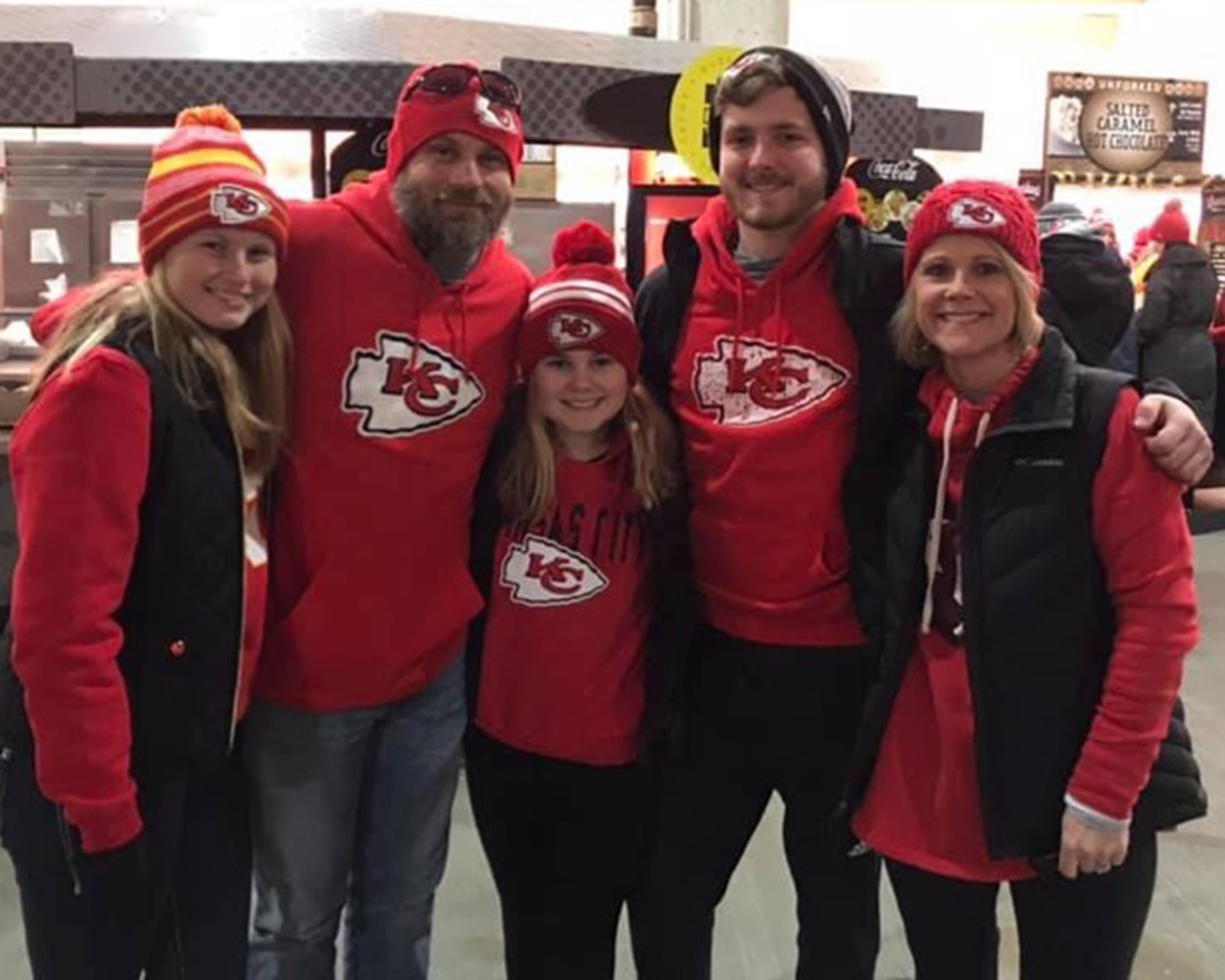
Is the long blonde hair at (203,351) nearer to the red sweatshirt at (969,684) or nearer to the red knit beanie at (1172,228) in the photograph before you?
the red sweatshirt at (969,684)

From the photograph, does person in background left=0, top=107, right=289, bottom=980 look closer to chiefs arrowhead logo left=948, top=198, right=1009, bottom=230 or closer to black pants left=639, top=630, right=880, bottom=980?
black pants left=639, top=630, right=880, bottom=980

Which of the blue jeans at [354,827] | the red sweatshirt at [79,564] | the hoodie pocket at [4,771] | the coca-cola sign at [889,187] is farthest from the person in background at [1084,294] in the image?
the coca-cola sign at [889,187]

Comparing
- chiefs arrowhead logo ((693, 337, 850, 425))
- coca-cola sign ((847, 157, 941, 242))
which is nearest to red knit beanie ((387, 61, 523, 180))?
chiefs arrowhead logo ((693, 337, 850, 425))

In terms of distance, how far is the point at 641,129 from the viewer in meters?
3.59

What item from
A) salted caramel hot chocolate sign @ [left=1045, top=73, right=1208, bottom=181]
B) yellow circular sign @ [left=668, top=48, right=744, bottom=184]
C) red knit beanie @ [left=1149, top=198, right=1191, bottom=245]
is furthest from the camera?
salted caramel hot chocolate sign @ [left=1045, top=73, right=1208, bottom=181]

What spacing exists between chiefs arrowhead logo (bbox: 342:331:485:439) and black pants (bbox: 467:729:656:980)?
1.72 ft

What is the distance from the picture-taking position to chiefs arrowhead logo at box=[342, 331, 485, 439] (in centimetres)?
175

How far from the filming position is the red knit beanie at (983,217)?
5.12ft

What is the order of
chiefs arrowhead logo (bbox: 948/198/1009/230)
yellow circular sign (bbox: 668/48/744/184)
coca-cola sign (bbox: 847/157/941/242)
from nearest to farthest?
chiefs arrowhead logo (bbox: 948/198/1009/230)
yellow circular sign (bbox: 668/48/744/184)
coca-cola sign (bbox: 847/157/941/242)

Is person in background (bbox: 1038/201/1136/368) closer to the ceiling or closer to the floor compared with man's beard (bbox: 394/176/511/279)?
closer to the floor

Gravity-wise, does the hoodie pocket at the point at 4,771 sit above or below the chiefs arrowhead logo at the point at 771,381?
below

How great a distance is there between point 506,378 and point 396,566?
13.4 inches

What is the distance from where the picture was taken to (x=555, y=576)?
1871 mm

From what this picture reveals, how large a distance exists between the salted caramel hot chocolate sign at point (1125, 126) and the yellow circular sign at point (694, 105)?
6543mm
